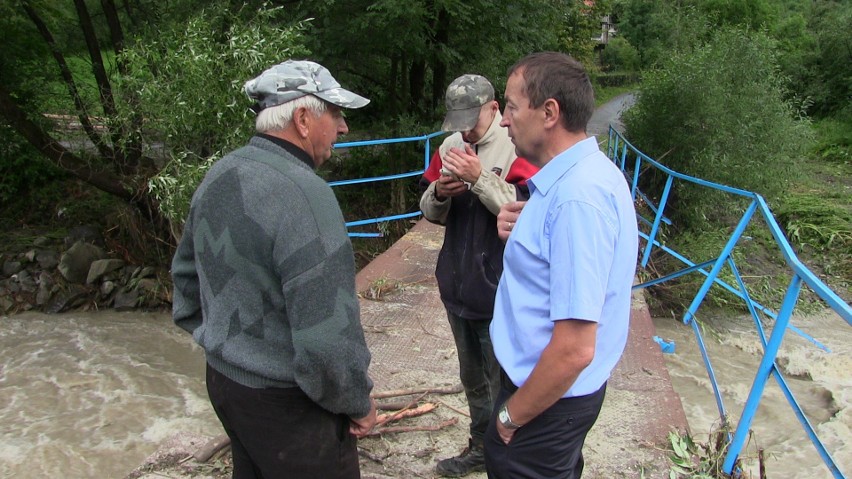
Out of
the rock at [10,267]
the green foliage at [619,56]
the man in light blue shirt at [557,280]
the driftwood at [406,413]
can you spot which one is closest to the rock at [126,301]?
the rock at [10,267]

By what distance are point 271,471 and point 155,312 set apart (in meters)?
8.21

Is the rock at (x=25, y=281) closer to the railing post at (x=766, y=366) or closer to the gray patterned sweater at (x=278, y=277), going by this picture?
the gray patterned sweater at (x=278, y=277)

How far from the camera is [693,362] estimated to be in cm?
646

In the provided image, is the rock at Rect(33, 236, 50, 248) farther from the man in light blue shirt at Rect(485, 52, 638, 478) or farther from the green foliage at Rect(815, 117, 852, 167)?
the green foliage at Rect(815, 117, 852, 167)

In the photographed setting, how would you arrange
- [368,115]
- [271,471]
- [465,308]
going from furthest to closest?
1. [368,115]
2. [465,308]
3. [271,471]

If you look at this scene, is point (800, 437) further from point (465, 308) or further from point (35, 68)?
point (35, 68)

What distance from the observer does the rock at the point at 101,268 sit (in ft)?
30.9

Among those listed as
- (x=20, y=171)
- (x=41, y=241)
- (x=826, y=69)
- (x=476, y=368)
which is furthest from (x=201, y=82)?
(x=826, y=69)

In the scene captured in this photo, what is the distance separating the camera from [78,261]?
9.54 meters

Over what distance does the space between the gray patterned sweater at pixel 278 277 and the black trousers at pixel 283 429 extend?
0.16ft

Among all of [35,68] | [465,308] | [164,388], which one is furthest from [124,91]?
[465,308]

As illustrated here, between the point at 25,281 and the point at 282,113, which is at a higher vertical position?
the point at 282,113

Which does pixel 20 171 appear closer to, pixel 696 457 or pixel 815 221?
pixel 696 457

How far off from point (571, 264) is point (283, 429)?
0.85 metres
